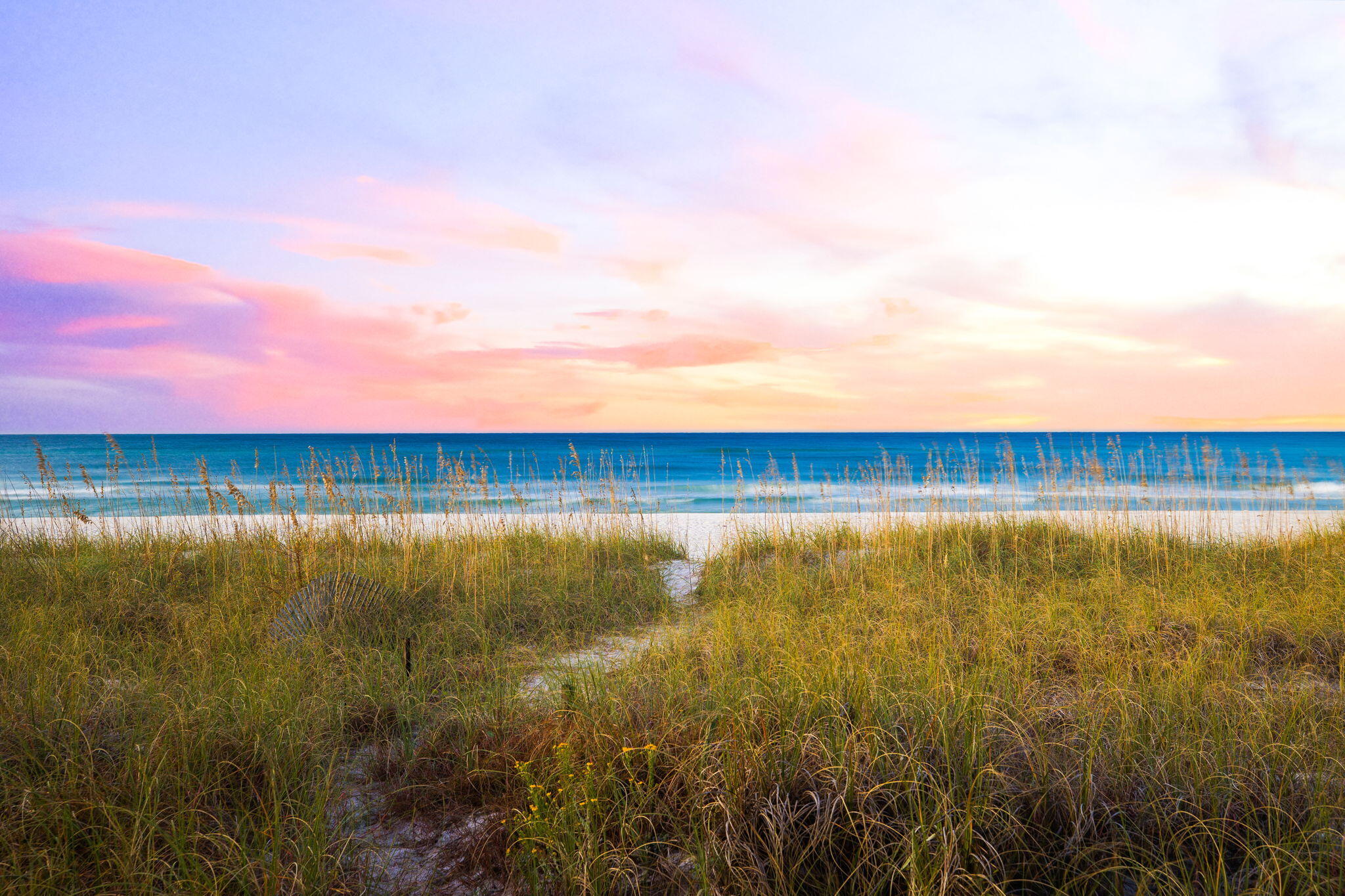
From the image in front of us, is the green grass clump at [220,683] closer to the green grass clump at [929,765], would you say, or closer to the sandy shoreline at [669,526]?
the sandy shoreline at [669,526]

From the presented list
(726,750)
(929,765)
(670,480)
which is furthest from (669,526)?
(670,480)

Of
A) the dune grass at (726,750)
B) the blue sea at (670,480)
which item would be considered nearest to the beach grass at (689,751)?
the dune grass at (726,750)

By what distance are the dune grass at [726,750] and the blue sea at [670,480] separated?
95.8 inches

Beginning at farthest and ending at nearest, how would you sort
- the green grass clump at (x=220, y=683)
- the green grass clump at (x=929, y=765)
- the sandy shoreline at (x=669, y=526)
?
the sandy shoreline at (x=669, y=526), the green grass clump at (x=220, y=683), the green grass clump at (x=929, y=765)

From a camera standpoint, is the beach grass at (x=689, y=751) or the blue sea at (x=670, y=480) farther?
the blue sea at (x=670, y=480)

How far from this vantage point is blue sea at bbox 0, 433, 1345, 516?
847 centimetres

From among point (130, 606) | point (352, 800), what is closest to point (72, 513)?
point (130, 606)

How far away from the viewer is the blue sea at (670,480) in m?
8.47

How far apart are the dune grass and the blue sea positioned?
7.98 ft

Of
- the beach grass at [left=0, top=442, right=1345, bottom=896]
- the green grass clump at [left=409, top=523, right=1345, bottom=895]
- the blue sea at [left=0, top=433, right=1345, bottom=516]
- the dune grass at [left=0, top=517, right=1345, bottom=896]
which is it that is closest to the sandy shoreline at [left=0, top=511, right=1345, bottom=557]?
the blue sea at [left=0, top=433, right=1345, bottom=516]

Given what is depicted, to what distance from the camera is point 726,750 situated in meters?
2.77

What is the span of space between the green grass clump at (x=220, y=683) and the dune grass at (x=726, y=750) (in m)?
0.02

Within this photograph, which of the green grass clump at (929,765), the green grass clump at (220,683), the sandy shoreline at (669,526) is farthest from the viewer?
the sandy shoreline at (669,526)

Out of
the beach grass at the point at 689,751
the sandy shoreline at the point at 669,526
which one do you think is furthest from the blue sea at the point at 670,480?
the beach grass at the point at 689,751
